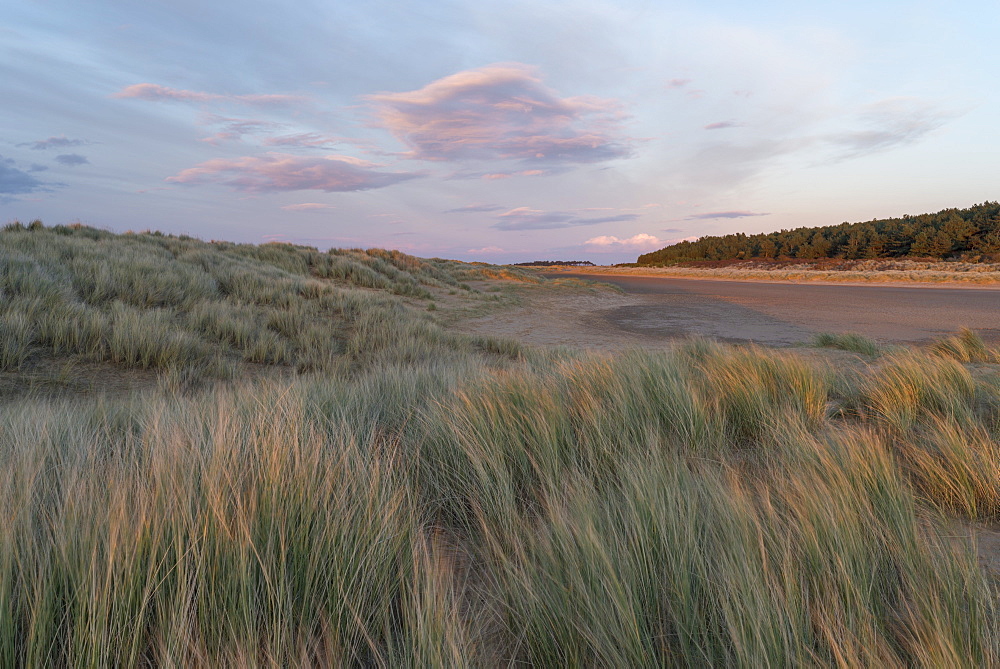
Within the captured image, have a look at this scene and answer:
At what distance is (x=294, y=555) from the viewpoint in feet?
4.58

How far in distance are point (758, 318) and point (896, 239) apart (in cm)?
3527

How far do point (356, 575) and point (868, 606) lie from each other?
1.39 m

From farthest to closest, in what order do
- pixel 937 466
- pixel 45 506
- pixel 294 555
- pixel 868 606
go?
pixel 937 466 → pixel 45 506 → pixel 294 555 → pixel 868 606

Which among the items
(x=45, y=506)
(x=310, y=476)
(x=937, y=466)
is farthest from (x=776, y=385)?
(x=45, y=506)

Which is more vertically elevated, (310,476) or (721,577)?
(310,476)

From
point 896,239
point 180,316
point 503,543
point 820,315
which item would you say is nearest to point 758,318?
point 820,315

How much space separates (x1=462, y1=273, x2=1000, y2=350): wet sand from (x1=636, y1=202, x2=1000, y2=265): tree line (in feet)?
67.6

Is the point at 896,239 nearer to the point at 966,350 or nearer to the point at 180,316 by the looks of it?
the point at 966,350

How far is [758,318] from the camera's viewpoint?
44.9 ft

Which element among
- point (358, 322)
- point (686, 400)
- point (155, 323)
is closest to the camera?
point (686, 400)

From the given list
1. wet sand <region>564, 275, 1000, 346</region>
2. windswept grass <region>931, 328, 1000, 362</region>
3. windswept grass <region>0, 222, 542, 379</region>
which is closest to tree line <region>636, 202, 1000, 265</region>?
wet sand <region>564, 275, 1000, 346</region>

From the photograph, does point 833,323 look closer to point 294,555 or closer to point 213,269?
point 294,555

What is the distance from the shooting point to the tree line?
1307 inches

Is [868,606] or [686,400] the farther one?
[686,400]
